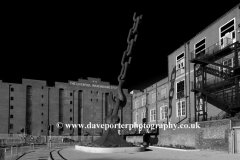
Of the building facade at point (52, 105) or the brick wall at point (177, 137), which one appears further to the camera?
the building facade at point (52, 105)

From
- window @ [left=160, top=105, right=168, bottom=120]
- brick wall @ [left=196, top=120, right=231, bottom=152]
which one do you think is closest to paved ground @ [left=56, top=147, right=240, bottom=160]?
brick wall @ [left=196, top=120, right=231, bottom=152]

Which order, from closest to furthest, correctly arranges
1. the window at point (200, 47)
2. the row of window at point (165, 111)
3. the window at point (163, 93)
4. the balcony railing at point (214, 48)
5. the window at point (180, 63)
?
the balcony railing at point (214, 48) < the window at point (200, 47) < the row of window at point (165, 111) < the window at point (180, 63) < the window at point (163, 93)

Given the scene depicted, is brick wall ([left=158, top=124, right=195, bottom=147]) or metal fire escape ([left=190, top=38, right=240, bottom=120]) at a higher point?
metal fire escape ([left=190, top=38, right=240, bottom=120])

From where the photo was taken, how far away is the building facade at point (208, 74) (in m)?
25.4

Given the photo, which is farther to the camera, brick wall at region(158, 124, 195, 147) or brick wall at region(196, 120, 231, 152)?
brick wall at region(158, 124, 195, 147)

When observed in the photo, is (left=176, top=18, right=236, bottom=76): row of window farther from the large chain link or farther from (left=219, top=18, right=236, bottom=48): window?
the large chain link

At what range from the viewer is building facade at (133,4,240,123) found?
83.3 ft

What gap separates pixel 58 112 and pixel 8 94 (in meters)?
11.6

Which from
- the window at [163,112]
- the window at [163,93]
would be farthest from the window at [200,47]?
the window at [163,112]

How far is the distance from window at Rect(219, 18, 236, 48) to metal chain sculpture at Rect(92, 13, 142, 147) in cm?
A: 816

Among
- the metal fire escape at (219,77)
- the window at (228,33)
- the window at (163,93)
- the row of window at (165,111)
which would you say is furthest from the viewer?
the window at (163,93)

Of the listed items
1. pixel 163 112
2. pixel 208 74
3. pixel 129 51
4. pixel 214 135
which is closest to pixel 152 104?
pixel 163 112

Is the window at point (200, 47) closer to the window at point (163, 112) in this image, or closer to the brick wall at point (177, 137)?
the brick wall at point (177, 137)

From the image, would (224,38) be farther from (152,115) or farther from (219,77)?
(152,115)
